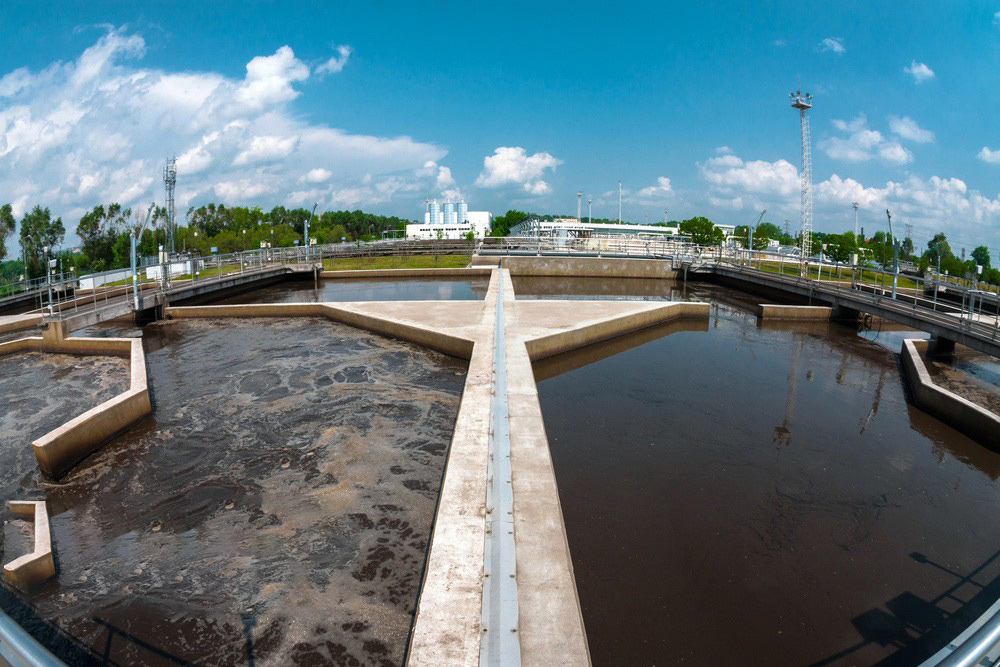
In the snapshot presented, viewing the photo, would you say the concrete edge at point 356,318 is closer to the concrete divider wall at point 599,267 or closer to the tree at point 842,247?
the concrete divider wall at point 599,267

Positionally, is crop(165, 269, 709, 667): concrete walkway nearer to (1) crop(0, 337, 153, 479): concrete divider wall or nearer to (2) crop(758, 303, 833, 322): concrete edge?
(1) crop(0, 337, 153, 479): concrete divider wall

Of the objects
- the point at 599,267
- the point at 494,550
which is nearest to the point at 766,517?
the point at 494,550

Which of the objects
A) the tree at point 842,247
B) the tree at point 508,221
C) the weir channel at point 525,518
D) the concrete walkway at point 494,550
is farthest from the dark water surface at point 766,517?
the tree at point 508,221

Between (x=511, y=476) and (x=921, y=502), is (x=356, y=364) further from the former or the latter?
(x=921, y=502)

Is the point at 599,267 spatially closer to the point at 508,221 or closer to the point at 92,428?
A: the point at 92,428

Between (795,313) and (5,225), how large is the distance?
35.6m

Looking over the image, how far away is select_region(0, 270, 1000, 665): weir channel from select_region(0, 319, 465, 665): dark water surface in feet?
0.10

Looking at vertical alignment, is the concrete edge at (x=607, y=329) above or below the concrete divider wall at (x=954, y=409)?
above

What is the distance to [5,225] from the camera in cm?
2775

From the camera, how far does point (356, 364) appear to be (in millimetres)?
11578

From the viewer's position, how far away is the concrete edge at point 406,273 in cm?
2847

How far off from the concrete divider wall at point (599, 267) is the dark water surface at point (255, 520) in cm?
1926

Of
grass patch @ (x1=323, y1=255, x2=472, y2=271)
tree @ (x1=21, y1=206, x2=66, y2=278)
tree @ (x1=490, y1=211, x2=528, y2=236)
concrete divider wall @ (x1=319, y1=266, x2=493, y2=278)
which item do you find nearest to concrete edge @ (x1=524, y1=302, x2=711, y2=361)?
concrete divider wall @ (x1=319, y1=266, x2=493, y2=278)

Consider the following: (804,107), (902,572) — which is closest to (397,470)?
(902,572)
